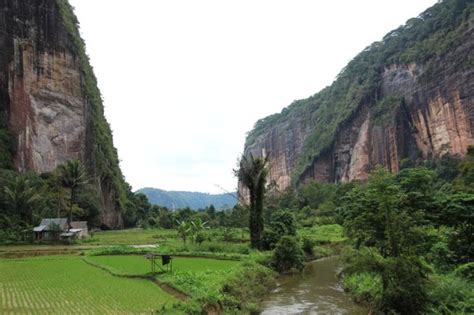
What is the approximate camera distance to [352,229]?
1919 centimetres

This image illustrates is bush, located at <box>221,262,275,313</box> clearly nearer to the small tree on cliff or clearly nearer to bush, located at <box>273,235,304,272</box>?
bush, located at <box>273,235,304,272</box>

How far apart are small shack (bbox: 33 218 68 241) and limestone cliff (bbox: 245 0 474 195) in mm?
53881

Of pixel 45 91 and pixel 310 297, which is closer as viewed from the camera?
pixel 310 297

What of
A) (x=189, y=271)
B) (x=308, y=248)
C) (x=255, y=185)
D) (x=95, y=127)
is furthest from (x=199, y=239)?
(x=95, y=127)

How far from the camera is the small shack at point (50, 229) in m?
39.8

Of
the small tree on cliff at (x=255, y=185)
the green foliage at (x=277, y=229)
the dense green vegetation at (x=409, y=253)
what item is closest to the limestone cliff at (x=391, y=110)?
the green foliage at (x=277, y=229)

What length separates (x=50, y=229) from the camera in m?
39.7

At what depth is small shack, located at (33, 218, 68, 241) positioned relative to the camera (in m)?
39.8

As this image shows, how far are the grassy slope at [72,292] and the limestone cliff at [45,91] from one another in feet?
126

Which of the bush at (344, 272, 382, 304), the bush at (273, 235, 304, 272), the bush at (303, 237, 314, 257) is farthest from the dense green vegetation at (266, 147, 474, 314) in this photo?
the bush at (303, 237, 314, 257)

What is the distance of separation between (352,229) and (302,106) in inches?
4745

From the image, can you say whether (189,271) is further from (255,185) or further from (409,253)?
(255,185)

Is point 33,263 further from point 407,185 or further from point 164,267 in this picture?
point 407,185

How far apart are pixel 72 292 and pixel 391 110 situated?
7915 centimetres
